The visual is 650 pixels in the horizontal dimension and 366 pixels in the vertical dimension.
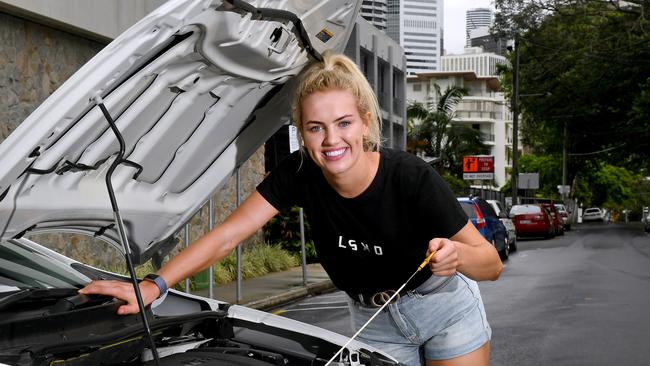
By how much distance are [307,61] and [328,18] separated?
170 mm

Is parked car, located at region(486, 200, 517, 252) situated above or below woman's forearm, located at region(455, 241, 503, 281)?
below

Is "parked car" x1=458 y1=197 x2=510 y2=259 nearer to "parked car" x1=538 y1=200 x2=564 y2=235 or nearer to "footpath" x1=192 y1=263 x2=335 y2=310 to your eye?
"footpath" x1=192 y1=263 x2=335 y2=310

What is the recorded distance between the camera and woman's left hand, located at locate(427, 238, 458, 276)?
9.27 feet

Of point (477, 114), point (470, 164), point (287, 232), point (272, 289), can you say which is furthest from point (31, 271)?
point (477, 114)

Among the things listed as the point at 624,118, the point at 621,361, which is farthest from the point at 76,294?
the point at 624,118

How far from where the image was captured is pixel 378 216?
3129 millimetres

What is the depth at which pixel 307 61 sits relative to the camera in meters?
3.21

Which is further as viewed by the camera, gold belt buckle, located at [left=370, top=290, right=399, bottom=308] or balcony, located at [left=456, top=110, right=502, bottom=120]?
balcony, located at [left=456, top=110, right=502, bottom=120]

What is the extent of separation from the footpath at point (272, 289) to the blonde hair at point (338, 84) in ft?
27.6

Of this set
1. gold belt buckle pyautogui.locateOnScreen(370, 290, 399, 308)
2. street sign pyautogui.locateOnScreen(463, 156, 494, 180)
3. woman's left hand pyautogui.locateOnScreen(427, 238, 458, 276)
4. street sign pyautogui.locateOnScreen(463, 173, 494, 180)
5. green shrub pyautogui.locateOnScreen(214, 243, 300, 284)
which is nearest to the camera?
woman's left hand pyautogui.locateOnScreen(427, 238, 458, 276)

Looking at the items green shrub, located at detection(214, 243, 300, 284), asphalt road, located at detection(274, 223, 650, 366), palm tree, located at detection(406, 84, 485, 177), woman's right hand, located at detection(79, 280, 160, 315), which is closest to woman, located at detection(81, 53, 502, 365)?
woman's right hand, located at detection(79, 280, 160, 315)

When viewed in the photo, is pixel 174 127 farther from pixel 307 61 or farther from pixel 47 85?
pixel 47 85

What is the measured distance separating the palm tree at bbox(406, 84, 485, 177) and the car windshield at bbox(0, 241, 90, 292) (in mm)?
41194

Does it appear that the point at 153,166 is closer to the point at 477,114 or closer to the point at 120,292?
the point at 120,292
